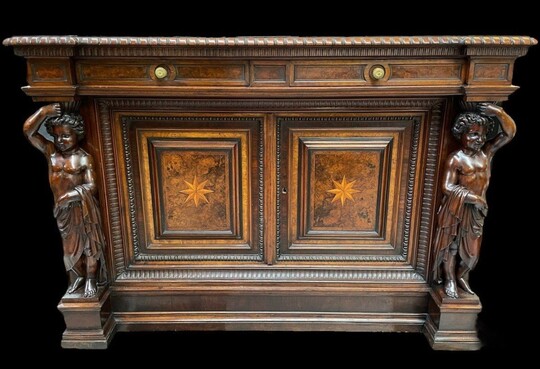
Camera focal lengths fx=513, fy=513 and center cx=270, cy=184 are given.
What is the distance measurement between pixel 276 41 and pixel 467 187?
1.20 metres

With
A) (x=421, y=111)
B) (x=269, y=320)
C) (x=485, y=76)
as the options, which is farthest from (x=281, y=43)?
(x=269, y=320)

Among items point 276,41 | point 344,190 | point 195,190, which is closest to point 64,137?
point 195,190

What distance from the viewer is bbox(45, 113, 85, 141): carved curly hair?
97.0 inches

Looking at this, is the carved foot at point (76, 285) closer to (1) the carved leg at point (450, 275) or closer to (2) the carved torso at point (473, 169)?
(1) the carved leg at point (450, 275)

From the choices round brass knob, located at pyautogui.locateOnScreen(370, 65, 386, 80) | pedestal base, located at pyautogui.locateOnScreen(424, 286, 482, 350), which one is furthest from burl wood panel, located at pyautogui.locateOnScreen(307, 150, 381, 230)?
pedestal base, located at pyautogui.locateOnScreen(424, 286, 482, 350)

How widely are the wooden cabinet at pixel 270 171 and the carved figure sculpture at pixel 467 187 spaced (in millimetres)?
68

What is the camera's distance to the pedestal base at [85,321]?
2.73 metres

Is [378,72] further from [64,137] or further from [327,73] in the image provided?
[64,137]

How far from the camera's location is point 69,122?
2.47m

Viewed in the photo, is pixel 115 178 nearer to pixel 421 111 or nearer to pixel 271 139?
pixel 271 139

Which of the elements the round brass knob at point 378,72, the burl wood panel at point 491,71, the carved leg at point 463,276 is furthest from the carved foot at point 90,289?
the burl wood panel at point 491,71

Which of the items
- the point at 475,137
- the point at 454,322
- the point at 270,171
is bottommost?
the point at 454,322

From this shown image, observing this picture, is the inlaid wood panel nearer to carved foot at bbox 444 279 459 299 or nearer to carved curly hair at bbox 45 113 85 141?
carved curly hair at bbox 45 113 85 141

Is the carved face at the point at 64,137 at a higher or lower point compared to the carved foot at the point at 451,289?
higher
